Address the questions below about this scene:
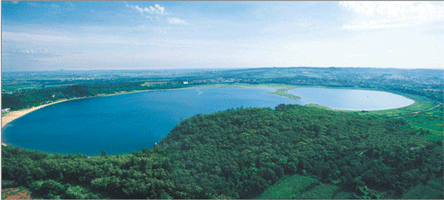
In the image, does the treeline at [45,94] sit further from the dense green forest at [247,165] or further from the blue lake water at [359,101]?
the blue lake water at [359,101]

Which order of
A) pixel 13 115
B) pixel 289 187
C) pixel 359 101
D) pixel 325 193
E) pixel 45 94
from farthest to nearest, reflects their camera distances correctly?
pixel 359 101
pixel 45 94
pixel 13 115
pixel 289 187
pixel 325 193

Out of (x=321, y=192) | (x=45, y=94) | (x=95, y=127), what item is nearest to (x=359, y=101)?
(x=321, y=192)

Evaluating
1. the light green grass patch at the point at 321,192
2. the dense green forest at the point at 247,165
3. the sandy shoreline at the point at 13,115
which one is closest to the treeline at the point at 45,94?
the sandy shoreline at the point at 13,115

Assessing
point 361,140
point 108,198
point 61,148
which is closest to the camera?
point 108,198

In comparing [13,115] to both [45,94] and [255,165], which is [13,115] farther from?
[255,165]

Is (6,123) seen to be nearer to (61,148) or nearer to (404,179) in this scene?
(61,148)

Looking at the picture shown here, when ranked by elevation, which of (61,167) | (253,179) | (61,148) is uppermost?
(61,167)

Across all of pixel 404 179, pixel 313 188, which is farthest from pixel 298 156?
pixel 404 179
